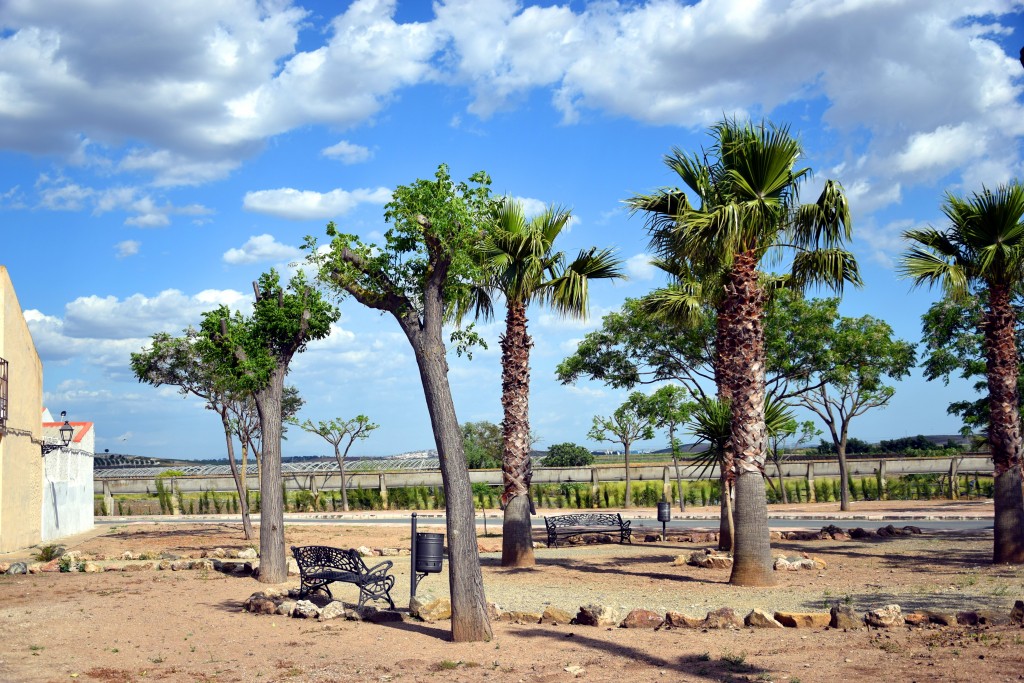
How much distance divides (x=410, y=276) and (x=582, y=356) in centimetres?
1757

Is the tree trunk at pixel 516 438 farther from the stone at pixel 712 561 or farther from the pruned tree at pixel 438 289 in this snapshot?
the pruned tree at pixel 438 289

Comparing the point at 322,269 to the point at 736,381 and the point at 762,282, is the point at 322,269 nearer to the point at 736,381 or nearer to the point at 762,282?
the point at 736,381

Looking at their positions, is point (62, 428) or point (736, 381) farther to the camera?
point (62, 428)

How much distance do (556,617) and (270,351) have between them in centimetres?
856

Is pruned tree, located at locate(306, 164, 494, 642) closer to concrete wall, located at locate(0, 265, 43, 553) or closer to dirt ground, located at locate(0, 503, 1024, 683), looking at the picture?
dirt ground, located at locate(0, 503, 1024, 683)

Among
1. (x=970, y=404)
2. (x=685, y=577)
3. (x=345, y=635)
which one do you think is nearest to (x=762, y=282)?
(x=685, y=577)

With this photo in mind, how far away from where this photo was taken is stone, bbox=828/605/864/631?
9555mm

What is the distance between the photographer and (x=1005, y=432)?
596 inches

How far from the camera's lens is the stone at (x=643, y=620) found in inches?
403

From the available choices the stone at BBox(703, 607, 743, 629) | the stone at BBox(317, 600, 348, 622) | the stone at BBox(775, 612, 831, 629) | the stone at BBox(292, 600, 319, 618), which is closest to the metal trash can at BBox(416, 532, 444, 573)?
the stone at BBox(317, 600, 348, 622)

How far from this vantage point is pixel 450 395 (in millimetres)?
10523

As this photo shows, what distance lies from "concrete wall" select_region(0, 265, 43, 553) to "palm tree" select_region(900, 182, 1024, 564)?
68.4ft

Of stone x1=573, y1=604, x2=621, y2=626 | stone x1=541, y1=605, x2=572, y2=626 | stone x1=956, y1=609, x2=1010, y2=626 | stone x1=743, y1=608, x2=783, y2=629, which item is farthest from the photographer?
stone x1=541, y1=605, x2=572, y2=626

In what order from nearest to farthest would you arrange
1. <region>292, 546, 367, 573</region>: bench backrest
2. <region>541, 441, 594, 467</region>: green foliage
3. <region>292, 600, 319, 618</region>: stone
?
1. <region>292, 600, 319, 618</region>: stone
2. <region>292, 546, 367, 573</region>: bench backrest
3. <region>541, 441, 594, 467</region>: green foliage
